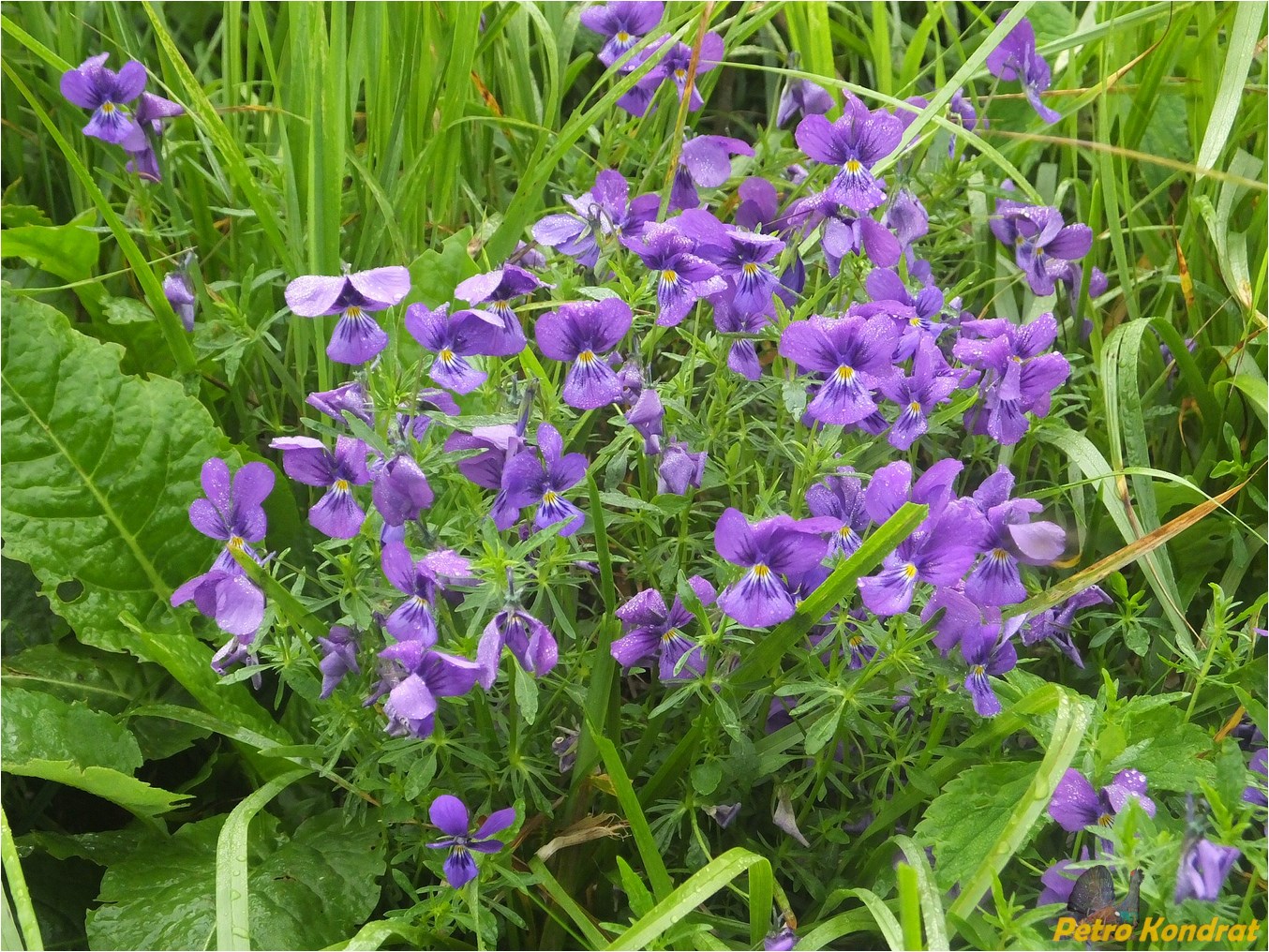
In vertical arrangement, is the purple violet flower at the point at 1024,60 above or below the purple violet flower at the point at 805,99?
above

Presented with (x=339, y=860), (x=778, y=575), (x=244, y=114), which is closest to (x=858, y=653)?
(x=778, y=575)

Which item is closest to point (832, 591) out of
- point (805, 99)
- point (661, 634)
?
point (661, 634)

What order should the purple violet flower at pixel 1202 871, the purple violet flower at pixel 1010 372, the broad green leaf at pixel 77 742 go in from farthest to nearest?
the broad green leaf at pixel 77 742 < the purple violet flower at pixel 1010 372 < the purple violet flower at pixel 1202 871

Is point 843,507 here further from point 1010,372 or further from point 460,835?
point 460,835

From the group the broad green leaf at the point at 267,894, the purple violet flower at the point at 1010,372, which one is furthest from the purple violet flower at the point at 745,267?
the broad green leaf at the point at 267,894

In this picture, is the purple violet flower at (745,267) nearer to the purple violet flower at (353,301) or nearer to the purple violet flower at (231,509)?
the purple violet flower at (353,301)

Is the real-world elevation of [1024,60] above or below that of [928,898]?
above
